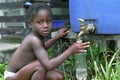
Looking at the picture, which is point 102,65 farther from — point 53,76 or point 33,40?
point 33,40

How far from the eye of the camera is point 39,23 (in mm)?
2422

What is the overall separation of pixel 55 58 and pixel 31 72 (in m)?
0.26

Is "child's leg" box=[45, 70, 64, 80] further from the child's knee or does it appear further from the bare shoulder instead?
the bare shoulder

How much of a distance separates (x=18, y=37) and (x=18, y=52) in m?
2.32

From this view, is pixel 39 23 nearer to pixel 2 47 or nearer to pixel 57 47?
pixel 57 47

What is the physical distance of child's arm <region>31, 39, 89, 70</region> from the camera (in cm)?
228

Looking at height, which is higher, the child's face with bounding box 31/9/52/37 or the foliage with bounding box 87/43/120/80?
the child's face with bounding box 31/9/52/37

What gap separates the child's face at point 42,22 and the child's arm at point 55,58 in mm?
102

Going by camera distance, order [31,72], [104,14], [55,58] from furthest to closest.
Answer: [104,14]
[31,72]
[55,58]

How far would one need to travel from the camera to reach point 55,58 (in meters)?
2.33

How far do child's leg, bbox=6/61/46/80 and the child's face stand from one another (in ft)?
0.89

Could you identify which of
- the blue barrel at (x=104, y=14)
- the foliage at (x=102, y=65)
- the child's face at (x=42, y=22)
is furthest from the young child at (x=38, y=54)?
the blue barrel at (x=104, y=14)

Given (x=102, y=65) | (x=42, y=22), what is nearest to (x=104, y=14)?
(x=102, y=65)

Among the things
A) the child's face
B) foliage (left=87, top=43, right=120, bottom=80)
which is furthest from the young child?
foliage (left=87, top=43, right=120, bottom=80)
